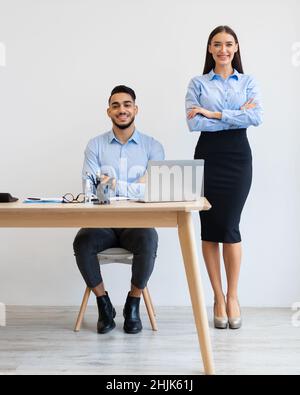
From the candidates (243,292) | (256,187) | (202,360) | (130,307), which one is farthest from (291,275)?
(202,360)

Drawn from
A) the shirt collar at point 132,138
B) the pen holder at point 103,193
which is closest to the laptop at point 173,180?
the pen holder at point 103,193

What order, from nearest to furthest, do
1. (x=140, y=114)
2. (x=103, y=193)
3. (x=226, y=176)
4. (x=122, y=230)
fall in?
(x=103, y=193) < (x=122, y=230) < (x=226, y=176) < (x=140, y=114)

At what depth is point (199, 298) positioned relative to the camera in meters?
2.56

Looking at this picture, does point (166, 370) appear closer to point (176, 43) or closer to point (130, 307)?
point (130, 307)

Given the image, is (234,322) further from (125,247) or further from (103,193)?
(103,193)

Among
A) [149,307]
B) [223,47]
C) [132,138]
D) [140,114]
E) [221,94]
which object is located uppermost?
[223,47]

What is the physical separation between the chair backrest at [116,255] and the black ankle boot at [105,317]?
0.23 meters

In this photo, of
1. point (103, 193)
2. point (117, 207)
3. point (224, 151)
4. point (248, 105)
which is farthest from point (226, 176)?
point (117, 207)

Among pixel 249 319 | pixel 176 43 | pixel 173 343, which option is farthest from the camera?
pixel 176 43

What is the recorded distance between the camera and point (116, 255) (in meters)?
3.25

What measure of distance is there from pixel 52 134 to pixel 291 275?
182 centimetres

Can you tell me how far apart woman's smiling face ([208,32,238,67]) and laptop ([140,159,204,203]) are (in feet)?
3.32

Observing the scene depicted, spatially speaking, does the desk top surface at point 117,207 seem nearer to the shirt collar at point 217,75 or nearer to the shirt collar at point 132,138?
the shirt collar at point 132,138

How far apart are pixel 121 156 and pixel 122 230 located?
44cm
